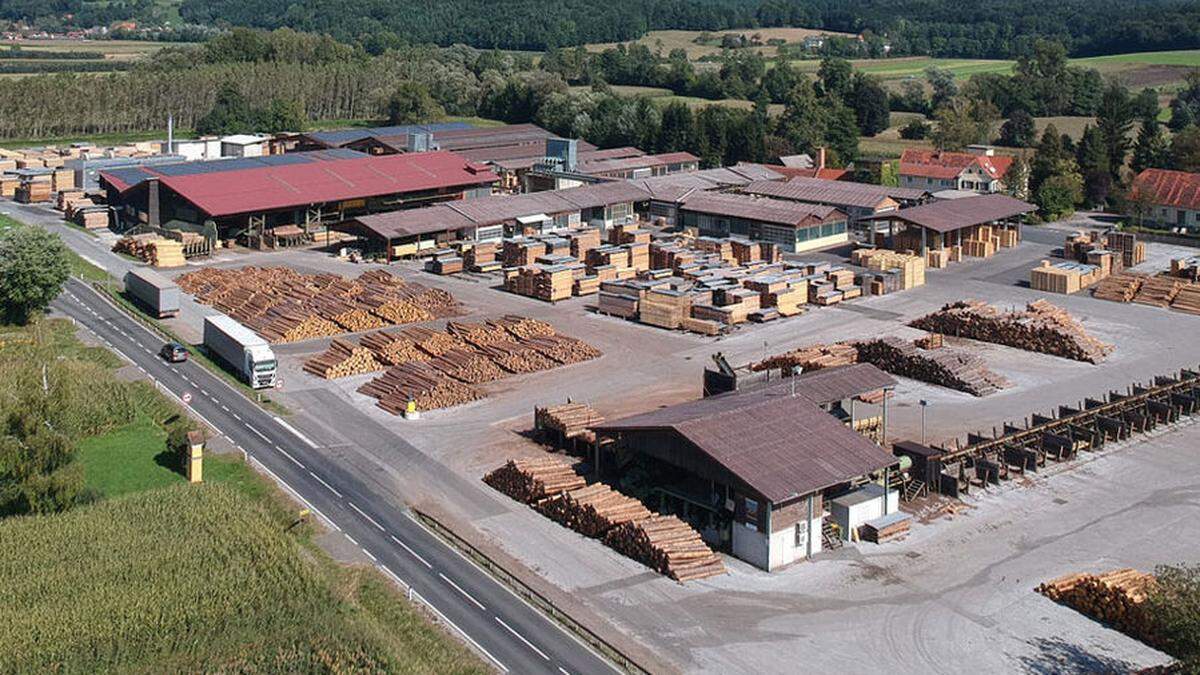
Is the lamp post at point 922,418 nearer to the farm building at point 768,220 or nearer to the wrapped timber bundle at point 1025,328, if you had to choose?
the wrapped timber bundle at point 1025,328

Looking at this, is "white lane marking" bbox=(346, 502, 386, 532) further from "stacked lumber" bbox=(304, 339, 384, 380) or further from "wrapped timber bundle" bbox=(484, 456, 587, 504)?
"stacked lumber" bbox=(304, 339, 384, 380)

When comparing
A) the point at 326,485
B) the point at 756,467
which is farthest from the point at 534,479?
the point at 756,467

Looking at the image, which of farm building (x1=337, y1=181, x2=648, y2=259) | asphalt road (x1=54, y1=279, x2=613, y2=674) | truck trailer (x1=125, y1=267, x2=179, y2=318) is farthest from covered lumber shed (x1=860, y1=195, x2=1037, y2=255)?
asphalt road (x1=54, y1=279, x2=613, y2=674)

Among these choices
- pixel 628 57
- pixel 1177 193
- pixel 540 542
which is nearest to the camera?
pixel 540 542

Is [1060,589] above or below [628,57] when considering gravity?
below

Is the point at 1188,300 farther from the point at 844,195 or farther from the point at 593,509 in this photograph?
the point at 593,509

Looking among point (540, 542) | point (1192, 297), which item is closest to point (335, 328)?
point (540, 542)

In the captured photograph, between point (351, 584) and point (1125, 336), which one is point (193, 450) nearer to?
point (351, 584)
